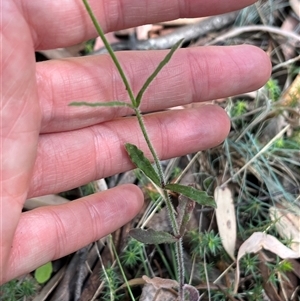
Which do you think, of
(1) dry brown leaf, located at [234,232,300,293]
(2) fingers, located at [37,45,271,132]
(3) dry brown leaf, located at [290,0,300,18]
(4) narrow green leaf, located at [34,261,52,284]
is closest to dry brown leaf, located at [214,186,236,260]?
(1) dry brown leaf, located at [234,232,300,293]

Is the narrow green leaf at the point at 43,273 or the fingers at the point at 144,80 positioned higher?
the fingers at the point at 144,80

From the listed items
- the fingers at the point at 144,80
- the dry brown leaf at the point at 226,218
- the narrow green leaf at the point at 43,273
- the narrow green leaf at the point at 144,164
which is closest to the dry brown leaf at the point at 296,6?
the fingers at the point at 144,80

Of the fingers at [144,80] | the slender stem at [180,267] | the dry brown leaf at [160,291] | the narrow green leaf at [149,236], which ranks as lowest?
the dry brown leaf at [160,291]

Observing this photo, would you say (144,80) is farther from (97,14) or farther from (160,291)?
(160,291)

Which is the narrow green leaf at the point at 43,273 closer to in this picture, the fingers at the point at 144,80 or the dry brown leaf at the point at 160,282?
the dry brown leaf at the point at 160,282

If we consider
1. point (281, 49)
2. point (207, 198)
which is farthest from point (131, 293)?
point (281, 49)

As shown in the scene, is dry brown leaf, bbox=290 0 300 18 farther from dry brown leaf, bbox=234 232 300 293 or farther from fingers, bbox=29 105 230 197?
dry brown leaf, bbox=234 232 300 293

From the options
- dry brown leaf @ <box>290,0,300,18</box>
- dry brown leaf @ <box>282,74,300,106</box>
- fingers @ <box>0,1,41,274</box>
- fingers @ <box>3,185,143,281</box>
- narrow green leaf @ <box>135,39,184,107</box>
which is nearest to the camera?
narrow green leaf @ <box>135,39,184,107</box>

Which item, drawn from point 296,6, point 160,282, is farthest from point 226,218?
point 296,6
